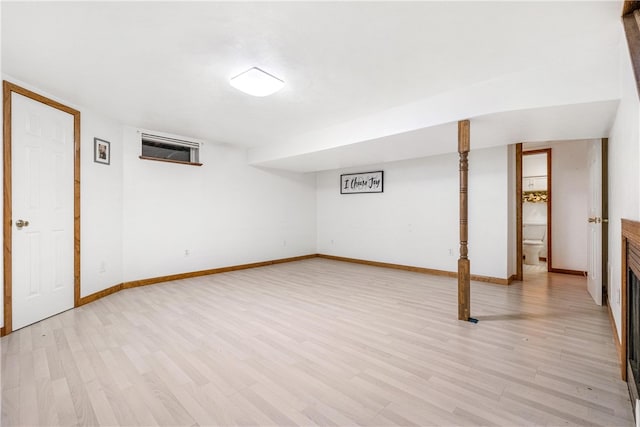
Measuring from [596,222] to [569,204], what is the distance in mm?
2165

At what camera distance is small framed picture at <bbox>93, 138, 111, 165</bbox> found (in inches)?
146

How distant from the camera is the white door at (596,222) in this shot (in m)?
3.35

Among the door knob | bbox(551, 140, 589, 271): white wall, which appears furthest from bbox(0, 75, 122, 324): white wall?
bbox(551, 140, 589, 271): white wall

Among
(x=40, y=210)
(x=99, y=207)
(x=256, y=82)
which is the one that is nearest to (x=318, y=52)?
(x=256, y=82)

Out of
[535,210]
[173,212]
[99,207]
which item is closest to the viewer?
[99,207]

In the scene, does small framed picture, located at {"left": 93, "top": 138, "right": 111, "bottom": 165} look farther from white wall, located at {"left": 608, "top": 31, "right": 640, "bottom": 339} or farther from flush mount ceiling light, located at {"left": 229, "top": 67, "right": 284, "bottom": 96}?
white wall, located at {"left": 608, "top": 31, "right": 640, "bottom": 339}

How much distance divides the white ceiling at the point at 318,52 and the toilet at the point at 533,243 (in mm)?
3346

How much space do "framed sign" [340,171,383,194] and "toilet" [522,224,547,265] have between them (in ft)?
10.4

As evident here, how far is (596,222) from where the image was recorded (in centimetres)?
335

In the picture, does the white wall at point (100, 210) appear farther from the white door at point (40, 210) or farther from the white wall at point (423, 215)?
the white wall at point (423, 215)

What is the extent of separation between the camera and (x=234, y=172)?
557 cm

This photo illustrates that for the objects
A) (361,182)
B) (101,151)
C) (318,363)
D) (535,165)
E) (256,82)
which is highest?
(256,82)

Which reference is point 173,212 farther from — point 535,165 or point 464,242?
point 535,165

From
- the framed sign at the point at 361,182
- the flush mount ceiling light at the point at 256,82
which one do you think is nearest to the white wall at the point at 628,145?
the flush mount ceiling light at the point at 256,82
